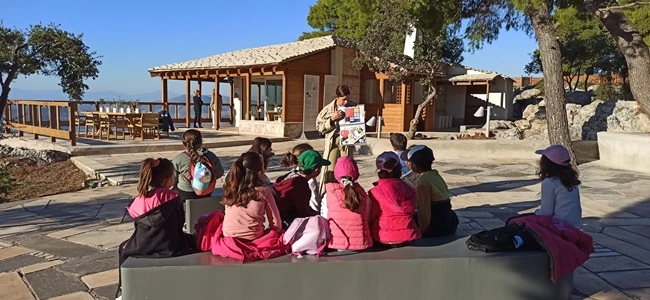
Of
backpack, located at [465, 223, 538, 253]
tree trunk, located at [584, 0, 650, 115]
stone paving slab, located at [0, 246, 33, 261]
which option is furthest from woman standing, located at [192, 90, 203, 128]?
backpack, located at [465, 223, 538, 253]

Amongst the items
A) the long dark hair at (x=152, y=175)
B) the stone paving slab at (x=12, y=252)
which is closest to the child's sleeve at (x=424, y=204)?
the long dark hair at (x=152, y=175)

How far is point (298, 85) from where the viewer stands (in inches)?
611

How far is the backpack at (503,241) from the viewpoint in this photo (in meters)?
2.91

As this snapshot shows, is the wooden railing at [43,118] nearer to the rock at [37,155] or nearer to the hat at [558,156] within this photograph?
the rock at [37,155]

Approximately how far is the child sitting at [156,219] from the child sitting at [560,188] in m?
2.54

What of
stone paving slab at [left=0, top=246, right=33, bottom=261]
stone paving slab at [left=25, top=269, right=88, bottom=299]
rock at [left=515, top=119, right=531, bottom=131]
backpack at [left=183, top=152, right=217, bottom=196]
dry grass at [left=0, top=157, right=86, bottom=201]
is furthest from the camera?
rock at [left=515, top=119, right=531, bottom=131]

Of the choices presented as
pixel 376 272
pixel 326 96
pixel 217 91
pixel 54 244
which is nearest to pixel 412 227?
pixel 376 272

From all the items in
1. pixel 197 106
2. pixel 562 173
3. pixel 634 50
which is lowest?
pixel 562 173

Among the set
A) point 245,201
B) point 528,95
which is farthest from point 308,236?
point 528,95

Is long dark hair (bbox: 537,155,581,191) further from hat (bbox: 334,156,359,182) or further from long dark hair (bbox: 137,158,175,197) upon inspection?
long dark hair (bbox: 137,158,175,197)

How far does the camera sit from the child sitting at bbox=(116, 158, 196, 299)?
2.73 meters

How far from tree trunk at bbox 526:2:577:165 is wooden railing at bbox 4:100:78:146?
412 inches

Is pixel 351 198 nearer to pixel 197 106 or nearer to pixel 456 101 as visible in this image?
pixel 197 106

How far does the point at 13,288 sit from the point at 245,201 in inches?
76.6
